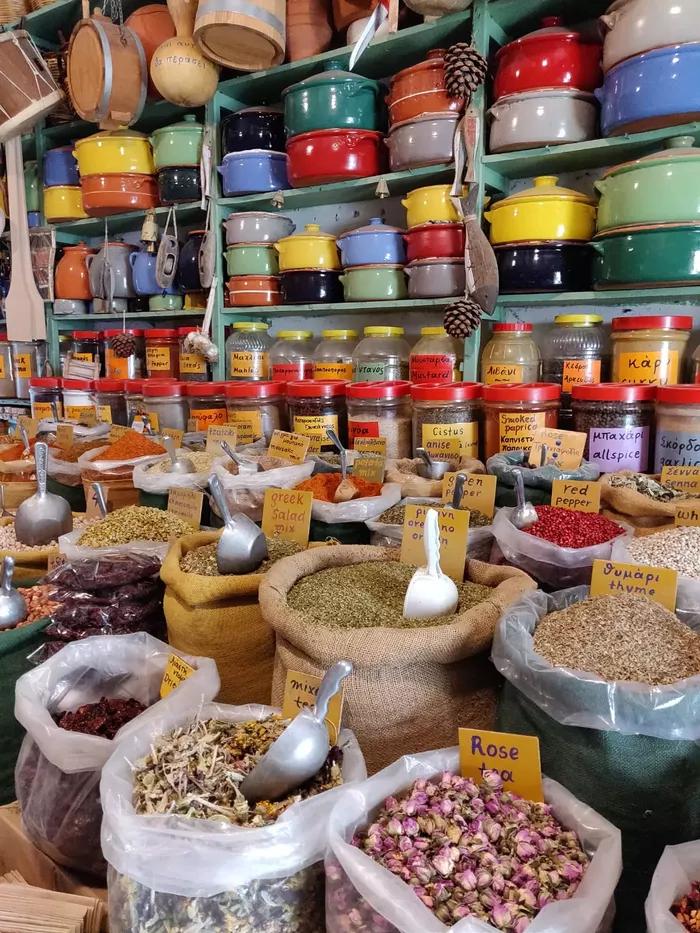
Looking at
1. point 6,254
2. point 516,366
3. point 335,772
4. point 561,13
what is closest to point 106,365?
point 6,254

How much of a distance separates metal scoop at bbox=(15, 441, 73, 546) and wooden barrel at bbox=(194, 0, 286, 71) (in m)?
1.41

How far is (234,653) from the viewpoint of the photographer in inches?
43.8

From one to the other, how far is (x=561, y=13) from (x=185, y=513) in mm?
1735

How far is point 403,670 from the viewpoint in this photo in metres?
0.85

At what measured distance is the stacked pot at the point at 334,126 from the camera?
6.81 ft

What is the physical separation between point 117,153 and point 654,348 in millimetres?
2143

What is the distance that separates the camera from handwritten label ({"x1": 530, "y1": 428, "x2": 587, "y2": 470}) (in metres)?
1.49

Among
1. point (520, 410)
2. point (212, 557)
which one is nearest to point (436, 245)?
point (520, 410)

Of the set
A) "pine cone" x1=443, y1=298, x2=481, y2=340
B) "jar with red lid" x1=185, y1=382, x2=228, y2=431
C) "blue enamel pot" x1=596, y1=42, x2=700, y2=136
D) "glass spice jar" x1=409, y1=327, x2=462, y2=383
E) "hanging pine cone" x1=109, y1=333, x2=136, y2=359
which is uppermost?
"blue enamel pot" x1=596, y1=42, x2=700, y2=136

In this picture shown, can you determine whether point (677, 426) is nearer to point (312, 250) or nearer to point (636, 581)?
point (636, 581)

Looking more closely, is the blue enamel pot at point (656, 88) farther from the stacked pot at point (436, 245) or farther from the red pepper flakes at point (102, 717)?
the red pepper flakes at point (102, 717)

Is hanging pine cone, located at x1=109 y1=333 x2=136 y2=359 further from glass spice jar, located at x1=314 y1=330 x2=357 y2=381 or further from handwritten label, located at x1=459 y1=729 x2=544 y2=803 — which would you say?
handwritten label, located at x1=459 y1=729 x2=544 y2=803

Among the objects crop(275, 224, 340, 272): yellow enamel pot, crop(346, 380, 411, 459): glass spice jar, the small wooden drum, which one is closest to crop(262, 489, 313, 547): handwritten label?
crop(346, 380, 411, 459): glass spice jar

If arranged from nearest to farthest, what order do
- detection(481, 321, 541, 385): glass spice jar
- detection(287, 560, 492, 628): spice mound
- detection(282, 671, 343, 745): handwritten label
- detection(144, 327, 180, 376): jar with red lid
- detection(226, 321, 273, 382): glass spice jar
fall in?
1. detection(282, 671, 343, 745): handwritten label
2. detection(287, 560, 492, 628): spice mound
3. detection(481, 321, 541, 385): glass spice jar
4. detection(226, 321, 273, 382): glass spice jar
5. detection(144, 327, 180, 376): jar with red lid
